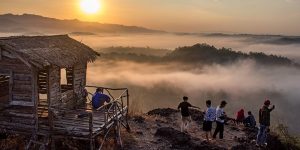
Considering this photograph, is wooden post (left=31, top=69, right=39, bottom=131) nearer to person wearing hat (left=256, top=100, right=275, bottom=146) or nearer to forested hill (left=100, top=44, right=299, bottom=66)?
person wearing hat (left=256, top=100, right=275, bottom=146)

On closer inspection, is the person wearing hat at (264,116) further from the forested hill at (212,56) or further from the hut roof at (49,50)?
the forested hill at (212,56)

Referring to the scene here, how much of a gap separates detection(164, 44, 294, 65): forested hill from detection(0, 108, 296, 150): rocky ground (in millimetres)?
130893

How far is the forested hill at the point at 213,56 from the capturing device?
527ft

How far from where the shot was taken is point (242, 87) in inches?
6378

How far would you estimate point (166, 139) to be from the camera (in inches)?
931

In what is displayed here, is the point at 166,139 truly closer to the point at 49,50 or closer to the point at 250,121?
the point at 250,121

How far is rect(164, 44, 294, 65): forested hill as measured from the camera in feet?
527

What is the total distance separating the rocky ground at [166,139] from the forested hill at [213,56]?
130893mm

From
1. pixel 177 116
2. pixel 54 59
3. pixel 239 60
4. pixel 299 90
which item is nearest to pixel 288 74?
pixel 299 90

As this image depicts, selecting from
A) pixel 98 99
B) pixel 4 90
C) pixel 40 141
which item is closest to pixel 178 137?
pixel 98 99

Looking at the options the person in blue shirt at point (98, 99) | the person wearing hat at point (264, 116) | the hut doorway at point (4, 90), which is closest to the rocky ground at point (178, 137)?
the person wearing hat at point (264, 116)

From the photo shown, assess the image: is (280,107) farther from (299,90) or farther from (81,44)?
(81,44)

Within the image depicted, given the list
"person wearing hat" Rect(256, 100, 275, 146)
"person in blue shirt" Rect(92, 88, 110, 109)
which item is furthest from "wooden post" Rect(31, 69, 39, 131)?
"person wearing hat" Rect(256, 100, 275, 146)

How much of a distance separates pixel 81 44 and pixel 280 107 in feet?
378
